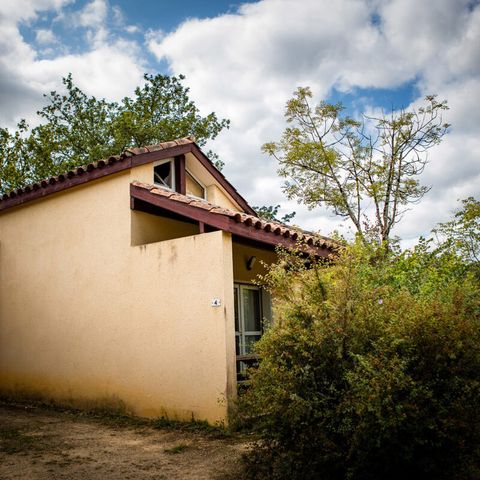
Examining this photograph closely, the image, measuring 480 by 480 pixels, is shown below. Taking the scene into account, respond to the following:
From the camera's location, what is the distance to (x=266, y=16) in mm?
10570

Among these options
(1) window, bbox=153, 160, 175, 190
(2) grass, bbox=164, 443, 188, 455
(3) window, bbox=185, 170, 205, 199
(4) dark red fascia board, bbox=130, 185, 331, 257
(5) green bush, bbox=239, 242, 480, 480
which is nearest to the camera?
(5) green bush, bbox=239, 242, 480, 480

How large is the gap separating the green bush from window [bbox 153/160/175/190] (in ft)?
19.1

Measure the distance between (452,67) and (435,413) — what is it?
1444 cm

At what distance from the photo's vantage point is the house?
22.1 ft

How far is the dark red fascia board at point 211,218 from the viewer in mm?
6824

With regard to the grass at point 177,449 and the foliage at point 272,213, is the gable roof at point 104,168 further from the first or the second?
the foliage at point 272,213

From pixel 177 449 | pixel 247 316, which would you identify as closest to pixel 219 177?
pixel 247 316

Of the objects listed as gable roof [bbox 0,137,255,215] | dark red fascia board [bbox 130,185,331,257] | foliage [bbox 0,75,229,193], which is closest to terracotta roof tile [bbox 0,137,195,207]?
gable roof [bbox 0,137,255,215]

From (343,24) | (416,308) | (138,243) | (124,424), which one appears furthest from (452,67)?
(124,424)

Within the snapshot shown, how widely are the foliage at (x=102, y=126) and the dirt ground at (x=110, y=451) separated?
15.0m

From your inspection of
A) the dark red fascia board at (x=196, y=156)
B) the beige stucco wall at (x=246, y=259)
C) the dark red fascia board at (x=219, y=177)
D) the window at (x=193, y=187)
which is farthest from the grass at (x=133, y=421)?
the dark red fascia board at (x=219, y=177)

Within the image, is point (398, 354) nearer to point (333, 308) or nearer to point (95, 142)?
point (333, 308)

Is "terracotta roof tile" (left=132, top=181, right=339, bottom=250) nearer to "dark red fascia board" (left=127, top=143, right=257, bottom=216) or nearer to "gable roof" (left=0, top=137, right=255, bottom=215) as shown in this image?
"gable roof" (left=0, top=137, right=255, bottom=215)

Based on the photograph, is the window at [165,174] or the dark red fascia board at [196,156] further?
the window at [165,174]
